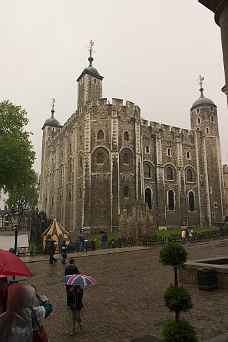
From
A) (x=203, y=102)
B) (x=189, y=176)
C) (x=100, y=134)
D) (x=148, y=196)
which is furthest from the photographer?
(x=203, y=102)

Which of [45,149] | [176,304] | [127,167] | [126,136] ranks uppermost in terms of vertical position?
[45,149]

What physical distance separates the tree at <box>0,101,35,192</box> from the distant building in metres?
9.02

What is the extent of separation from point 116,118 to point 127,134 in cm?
264

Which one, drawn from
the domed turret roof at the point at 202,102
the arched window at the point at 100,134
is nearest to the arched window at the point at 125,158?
the arched window at the point at 100,134

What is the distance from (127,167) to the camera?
1503 inches

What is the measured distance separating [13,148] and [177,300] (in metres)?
25.0

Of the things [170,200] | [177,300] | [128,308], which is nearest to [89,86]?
[170,200]

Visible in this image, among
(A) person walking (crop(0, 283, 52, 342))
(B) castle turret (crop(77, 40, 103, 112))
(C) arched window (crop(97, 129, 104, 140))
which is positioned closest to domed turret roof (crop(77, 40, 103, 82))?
(B) castle turret (crop(77, 40, 103, 112))

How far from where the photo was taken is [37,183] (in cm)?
7281

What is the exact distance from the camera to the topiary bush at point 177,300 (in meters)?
4.95

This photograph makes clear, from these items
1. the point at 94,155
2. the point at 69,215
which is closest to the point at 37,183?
the point at 69,215

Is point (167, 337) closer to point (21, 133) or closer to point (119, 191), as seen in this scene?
point (21, 133)

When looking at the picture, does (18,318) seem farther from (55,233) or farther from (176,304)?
(55,233)

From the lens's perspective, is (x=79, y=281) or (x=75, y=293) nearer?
(x=79, y=281)
